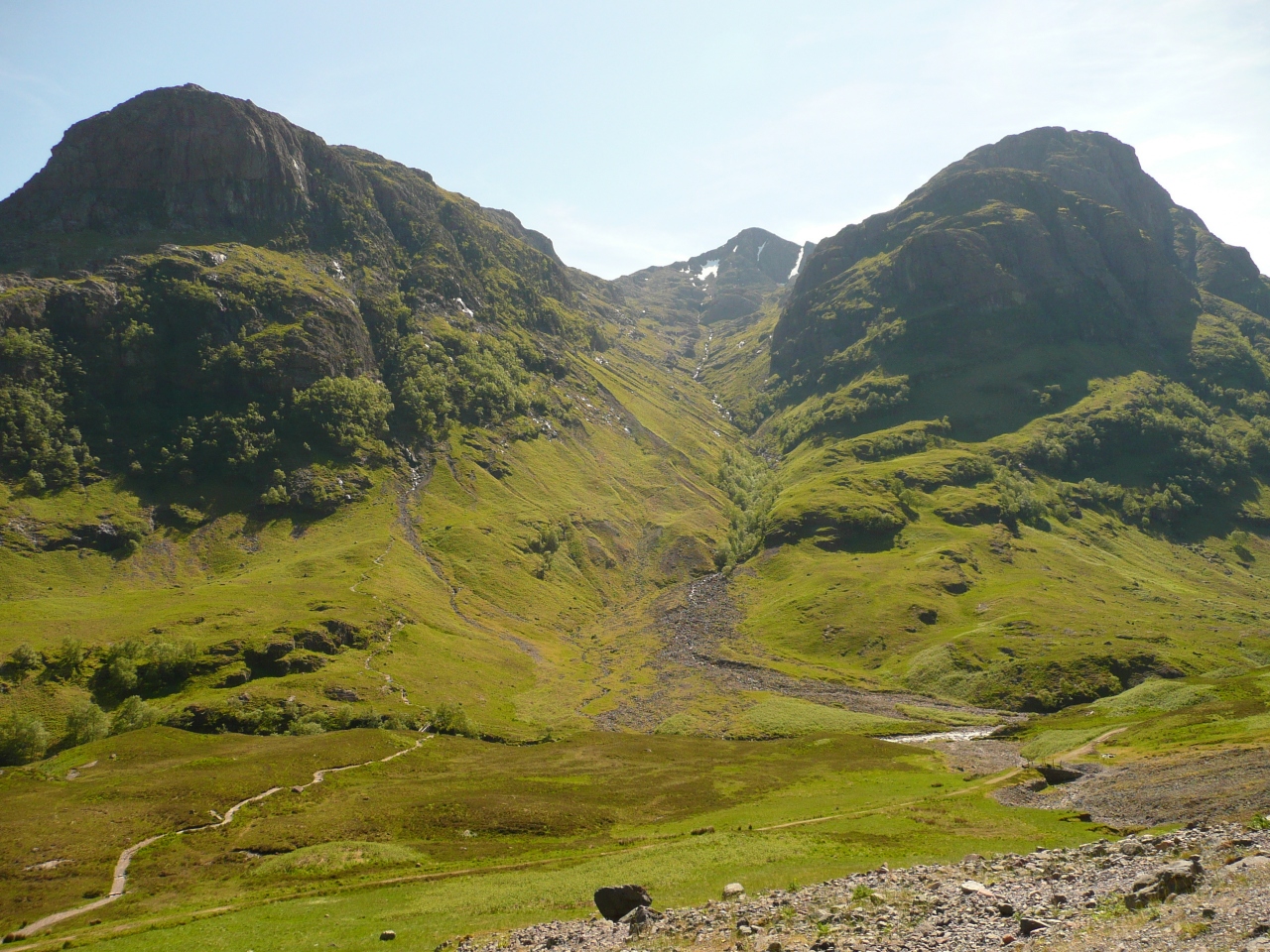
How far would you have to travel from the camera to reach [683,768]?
96.1 metres

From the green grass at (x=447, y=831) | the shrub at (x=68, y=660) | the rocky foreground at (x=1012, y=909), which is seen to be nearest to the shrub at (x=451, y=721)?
the green grass at (x=447, y=831)

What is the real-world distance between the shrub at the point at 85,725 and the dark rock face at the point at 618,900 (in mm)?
100202

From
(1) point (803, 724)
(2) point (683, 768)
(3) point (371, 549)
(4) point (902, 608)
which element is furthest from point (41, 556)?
(4) point (902, 608)

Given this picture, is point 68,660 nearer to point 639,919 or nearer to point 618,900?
point 618,900

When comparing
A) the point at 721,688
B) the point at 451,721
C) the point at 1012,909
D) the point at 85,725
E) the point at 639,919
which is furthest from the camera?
the point at 721,688

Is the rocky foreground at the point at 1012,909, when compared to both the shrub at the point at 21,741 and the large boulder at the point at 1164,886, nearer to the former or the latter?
the large boulder at the point at 1164,886

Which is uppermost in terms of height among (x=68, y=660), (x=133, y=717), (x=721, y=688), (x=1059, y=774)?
(x=68, y=660)

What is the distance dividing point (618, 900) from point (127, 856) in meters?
50.2

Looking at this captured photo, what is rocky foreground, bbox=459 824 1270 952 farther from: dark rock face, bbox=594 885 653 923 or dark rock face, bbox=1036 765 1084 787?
dark rock face, bbox=1036 765 1084 787

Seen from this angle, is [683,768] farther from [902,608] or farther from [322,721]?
[902,608]

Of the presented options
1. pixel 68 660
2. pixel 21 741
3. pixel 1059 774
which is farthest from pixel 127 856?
pixel 1059 774

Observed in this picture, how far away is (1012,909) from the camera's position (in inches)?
1196

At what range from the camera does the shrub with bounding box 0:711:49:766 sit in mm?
95250

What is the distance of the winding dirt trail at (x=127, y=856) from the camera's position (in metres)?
48.7
